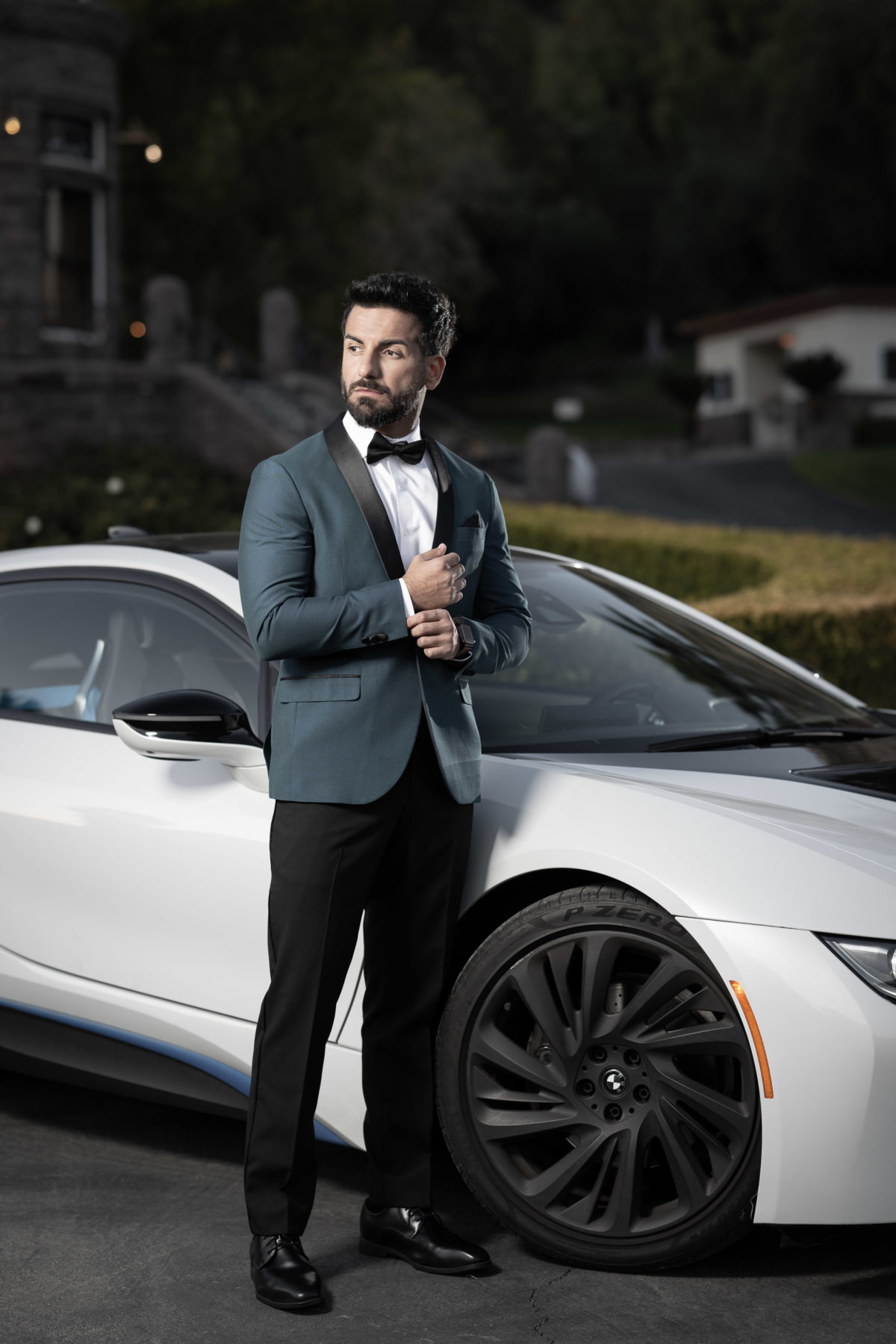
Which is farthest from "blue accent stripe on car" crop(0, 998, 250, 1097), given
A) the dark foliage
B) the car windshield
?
the dark foliage

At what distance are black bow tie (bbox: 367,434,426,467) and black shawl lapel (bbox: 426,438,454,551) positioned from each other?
0.05 meters

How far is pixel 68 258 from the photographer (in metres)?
25.3

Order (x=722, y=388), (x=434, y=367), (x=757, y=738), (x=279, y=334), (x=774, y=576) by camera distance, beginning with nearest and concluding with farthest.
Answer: (x=434, y=367), (x=757, y=738), (x=774, y=576), (x=279, y=334), (x=722, y=388)

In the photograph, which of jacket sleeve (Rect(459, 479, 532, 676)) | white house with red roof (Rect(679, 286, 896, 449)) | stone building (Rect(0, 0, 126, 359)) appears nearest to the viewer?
jacket sleeve (Rect(459, 479, 532, 676))

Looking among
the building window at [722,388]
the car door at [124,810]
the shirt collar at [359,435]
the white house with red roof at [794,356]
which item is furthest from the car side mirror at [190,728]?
the building window at [722,388]

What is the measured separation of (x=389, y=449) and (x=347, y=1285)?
162 cm

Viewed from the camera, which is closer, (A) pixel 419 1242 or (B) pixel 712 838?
(B) pixel 712 838

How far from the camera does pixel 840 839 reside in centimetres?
315

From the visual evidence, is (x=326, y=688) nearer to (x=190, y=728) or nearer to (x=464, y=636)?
(x=464, y=636)

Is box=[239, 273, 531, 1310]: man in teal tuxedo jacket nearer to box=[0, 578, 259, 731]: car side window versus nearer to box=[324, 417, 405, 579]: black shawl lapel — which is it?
box=[324, 417, 405, 579]: black shawl lapel

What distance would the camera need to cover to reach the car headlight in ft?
9.62

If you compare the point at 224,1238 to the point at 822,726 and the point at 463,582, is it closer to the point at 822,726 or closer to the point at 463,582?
the point at 463,582

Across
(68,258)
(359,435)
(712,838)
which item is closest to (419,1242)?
(712,838)

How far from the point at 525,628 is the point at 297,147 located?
2681cm
